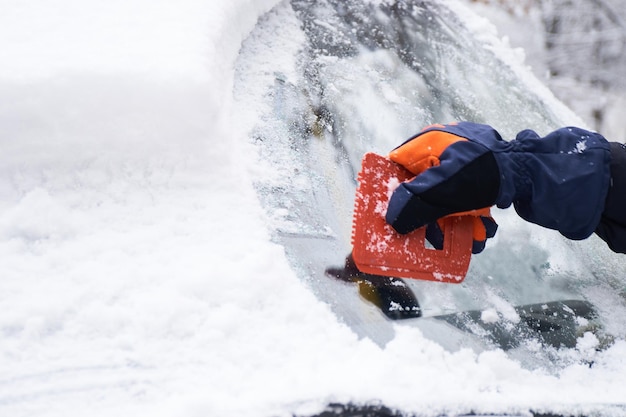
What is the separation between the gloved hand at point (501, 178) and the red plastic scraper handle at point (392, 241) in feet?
0.13

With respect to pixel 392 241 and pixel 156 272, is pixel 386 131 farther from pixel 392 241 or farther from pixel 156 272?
pixel 156 272

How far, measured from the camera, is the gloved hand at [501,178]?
A: 58.5 inches

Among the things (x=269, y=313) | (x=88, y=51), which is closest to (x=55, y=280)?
(x=269, y=313)

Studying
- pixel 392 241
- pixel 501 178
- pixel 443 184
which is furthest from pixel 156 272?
pixel 501 178

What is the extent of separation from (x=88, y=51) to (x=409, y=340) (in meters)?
1.28

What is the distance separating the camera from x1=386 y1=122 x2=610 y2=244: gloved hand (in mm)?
1486

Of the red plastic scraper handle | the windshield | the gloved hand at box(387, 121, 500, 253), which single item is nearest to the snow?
the windshield

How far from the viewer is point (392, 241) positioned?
155 cm

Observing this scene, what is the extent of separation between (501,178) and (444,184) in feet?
0.68

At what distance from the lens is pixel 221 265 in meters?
1.31

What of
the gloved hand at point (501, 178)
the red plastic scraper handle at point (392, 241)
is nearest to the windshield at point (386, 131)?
the red plastic scraper handle at point (392, 241)

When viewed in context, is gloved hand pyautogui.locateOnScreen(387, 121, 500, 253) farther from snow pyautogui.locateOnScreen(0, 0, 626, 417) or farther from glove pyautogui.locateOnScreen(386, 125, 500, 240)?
snow pyautogui.locateOnScreen(0, 0, 626, 417)

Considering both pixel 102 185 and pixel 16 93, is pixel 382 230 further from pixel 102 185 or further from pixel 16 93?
pixel 16 93

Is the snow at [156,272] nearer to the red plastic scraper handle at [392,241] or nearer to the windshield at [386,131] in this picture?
the windshield at [386,131]
